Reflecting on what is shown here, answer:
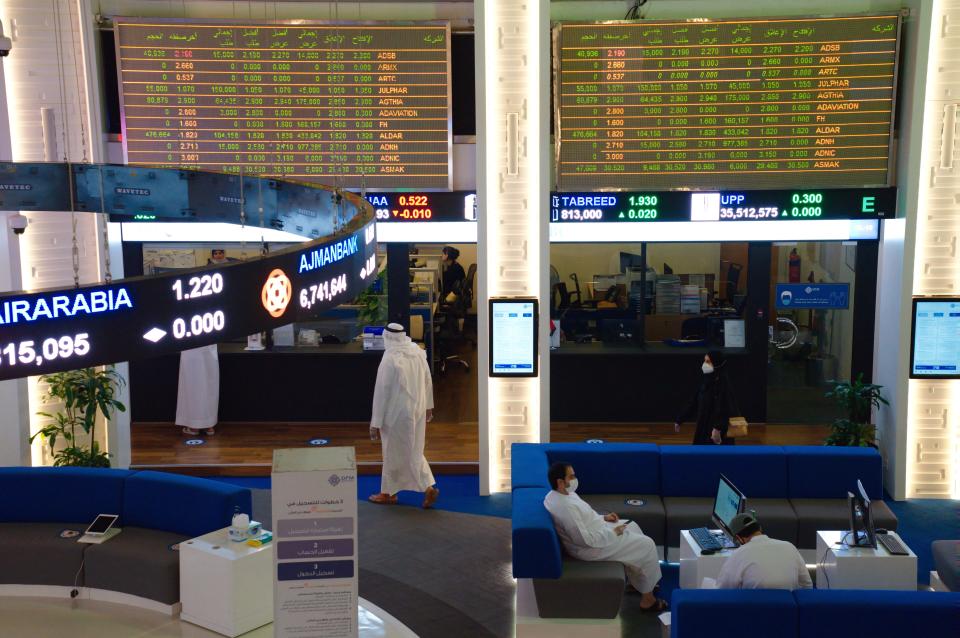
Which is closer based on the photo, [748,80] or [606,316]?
[748,80]

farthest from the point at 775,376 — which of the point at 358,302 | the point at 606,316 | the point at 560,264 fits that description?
the point at 358,302

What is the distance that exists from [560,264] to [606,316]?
6.54 feet

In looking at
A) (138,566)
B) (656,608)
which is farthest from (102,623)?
(656,608)

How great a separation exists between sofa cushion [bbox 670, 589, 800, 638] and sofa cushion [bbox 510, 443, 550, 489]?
2129 millimetres

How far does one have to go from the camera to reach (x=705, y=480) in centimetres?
803

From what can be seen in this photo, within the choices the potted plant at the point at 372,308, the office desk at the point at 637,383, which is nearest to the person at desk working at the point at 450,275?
the potted plant at the point at 372,308

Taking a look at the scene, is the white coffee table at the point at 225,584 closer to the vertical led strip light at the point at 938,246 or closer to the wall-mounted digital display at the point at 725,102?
the wall-mounted digital display at the point at 725,102

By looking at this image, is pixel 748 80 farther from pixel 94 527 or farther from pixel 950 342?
pixel 94 527

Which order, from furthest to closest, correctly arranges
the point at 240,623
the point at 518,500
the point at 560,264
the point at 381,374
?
A: the point at 560,264, the point at 381,374, the point at 518,500, the point at 240,623

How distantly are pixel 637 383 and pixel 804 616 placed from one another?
18.4 ft

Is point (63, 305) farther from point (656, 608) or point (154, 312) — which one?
point (656, 608)

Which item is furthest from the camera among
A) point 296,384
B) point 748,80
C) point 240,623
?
point 296,384

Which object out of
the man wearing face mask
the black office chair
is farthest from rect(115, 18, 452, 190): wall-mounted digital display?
the black office chair

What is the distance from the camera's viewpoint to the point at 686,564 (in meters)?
6.81
